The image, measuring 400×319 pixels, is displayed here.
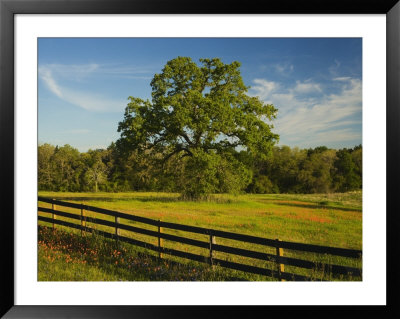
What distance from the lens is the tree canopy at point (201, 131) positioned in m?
5.30

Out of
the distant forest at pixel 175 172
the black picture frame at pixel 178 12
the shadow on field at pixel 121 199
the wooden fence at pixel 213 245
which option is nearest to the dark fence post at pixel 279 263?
the wooden fence at pixel 213 245

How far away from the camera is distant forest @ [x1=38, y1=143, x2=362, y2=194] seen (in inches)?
189

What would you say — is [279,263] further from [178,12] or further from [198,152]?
[178,12]

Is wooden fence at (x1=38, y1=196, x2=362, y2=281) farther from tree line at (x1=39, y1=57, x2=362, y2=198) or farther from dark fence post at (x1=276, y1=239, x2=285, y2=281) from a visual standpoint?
tree line at (x1=39, y1=57, x2=362, y2=198)

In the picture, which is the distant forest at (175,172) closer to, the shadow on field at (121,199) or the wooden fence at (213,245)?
the shadow on field at (121,199)

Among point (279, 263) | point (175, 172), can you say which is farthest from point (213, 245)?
point (175, 172)

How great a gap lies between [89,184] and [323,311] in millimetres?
4600

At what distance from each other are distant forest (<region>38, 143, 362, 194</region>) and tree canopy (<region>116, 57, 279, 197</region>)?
0.13 metres

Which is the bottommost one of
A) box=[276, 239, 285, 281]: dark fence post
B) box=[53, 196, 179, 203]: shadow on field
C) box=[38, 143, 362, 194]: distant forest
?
box=[276, 239, 285, 281]: dark fence post

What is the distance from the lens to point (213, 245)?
15.1ft

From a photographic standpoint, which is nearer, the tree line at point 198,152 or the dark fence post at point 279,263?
the dark fence post at point 279,263

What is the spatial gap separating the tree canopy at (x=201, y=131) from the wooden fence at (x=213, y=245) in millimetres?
1048

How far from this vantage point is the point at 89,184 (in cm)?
538

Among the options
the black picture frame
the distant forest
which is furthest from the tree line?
the black picture frame
